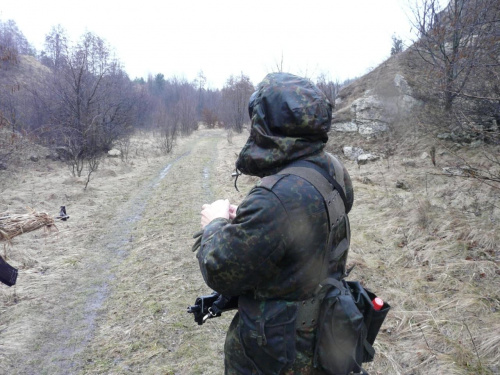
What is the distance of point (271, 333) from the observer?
4.56 ft

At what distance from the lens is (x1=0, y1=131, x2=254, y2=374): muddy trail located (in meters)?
3.31

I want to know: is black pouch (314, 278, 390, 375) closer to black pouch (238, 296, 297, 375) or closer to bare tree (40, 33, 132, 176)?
black pouch (238, 296, 297, 375)

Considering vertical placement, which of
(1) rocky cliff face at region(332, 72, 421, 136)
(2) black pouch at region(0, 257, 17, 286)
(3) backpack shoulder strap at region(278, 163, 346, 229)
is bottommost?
(2) black pouch at region(0, 257, 17, 286)

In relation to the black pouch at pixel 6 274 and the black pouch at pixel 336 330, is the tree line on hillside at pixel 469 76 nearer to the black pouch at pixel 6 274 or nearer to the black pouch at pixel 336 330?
the black pouch at pixel 336 330

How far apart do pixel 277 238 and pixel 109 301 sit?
3.81m

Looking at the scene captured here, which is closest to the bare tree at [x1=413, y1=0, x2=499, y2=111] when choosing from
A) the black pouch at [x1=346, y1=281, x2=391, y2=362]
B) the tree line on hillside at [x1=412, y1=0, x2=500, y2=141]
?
the tree line on hillside at [x1=412, y1=0, x2=500, y2=141]

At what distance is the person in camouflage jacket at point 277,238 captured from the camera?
1.28 meters

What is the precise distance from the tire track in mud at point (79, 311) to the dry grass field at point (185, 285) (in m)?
0.02

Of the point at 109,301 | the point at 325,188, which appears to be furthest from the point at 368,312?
the point at 109,301

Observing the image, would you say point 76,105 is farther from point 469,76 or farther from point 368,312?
point 368,312

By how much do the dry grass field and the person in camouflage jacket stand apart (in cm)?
201

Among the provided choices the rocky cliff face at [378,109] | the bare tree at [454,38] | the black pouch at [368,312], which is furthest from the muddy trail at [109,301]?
the rocky cliff face at [378,109]

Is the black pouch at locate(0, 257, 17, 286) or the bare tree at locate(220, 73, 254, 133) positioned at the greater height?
the bare tree at locate(220, 73, 254, 133)

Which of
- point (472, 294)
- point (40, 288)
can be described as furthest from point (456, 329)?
point (40, 288)
